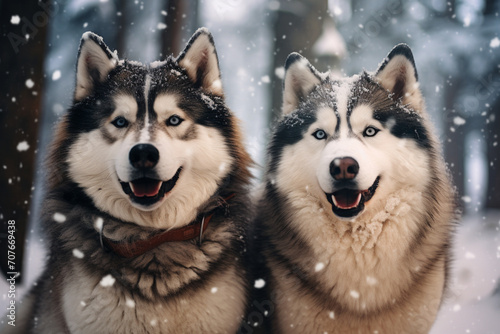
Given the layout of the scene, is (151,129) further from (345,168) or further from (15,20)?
(15,20)

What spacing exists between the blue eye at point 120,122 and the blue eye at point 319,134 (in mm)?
971

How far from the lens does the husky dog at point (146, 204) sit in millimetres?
1840

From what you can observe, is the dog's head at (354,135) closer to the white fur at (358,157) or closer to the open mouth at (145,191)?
the white fur at (358,157)

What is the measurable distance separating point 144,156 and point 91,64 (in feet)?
2.17

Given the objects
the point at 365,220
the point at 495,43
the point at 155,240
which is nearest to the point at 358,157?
the point at 365,220

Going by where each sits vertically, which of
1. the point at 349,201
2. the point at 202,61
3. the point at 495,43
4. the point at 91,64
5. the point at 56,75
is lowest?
the point at 349,201

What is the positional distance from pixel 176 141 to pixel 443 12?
7.11ft

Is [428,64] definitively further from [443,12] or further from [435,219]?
[435,219]

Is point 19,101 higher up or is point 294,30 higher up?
point 294,30

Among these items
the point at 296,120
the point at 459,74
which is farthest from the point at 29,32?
the point at 459,74

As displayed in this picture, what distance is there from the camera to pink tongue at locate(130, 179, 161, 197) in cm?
181

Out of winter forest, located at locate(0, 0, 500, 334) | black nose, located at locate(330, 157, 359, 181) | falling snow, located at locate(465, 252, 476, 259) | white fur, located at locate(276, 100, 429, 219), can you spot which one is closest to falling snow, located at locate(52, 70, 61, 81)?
winter forest, located at locate(0, 0, 500, 334)

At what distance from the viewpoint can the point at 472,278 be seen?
255 cm

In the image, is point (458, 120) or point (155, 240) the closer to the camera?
point (155, 240)
